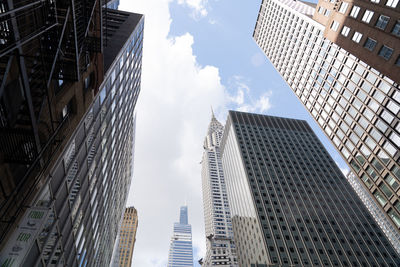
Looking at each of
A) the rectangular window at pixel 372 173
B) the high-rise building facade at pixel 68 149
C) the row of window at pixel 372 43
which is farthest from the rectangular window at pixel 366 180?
the high-rise building facade at pixel 68 149

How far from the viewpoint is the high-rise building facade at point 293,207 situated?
2601 inches

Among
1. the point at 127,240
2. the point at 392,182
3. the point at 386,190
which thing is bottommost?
the point at 386,190

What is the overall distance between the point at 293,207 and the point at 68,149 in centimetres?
7729

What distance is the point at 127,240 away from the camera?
136 meters

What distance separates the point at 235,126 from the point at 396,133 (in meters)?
83.1

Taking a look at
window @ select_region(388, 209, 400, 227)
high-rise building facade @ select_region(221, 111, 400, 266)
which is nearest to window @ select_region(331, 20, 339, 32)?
window @ select_region(388, 209, 400, 227)

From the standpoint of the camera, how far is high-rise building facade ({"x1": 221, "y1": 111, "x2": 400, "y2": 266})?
66062mm

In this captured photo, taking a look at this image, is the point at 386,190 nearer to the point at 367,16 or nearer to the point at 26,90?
the point at 367,16

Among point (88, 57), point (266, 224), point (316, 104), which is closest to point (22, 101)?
point (88, 57)

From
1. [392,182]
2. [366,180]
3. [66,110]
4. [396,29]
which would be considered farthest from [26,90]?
[366,180]

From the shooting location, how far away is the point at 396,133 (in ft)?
103

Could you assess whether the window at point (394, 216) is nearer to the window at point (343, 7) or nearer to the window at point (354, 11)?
the window at point (354, 11)

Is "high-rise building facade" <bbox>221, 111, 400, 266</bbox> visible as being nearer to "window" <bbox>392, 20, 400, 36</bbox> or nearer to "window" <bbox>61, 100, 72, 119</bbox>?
"window" <bbox>392, 20, 400, 36</bbox>

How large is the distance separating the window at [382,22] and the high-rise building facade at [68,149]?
1271 inches
